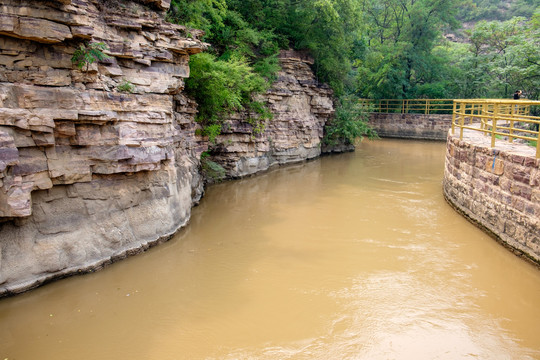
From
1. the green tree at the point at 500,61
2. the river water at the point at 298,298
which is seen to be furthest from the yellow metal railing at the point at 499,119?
the green tree at the point at 500,61

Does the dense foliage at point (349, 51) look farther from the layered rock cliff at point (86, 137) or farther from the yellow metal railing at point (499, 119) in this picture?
the yellow metal railing at point (499, 119)

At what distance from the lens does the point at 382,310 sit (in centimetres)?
620

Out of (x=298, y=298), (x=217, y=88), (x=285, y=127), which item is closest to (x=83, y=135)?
(x=298, y=298)

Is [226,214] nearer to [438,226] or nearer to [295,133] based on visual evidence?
[438,226]

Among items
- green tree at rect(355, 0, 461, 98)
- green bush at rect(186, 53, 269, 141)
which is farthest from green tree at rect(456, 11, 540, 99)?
green bush at rect(186, 53, 269, 141)

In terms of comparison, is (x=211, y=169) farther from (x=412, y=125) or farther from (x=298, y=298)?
(x=412, y=125)

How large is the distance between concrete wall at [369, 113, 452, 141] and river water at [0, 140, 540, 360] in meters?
17.7

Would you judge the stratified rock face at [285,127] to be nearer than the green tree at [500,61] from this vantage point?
Yes

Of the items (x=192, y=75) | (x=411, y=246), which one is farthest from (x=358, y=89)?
(x=411, y=246)

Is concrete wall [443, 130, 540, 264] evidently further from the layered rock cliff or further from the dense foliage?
the dense foliage

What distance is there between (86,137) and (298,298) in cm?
465

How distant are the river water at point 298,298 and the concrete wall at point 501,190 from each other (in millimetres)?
354

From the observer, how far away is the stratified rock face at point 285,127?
1484 centimetres

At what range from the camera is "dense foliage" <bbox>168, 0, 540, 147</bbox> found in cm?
1298
